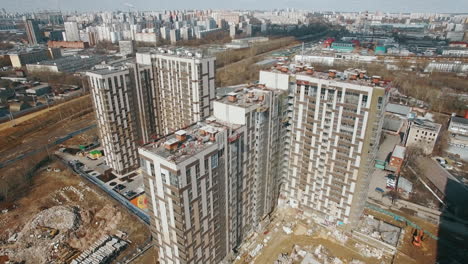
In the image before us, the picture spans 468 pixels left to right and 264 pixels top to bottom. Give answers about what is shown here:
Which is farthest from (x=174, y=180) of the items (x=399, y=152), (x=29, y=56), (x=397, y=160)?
(x=29, y=56)

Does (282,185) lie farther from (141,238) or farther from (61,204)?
(61,204)

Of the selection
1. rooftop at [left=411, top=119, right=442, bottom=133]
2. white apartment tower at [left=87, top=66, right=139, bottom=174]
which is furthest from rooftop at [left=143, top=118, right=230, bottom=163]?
rooftop at [left=411, top=119, right=442, bottom=133]

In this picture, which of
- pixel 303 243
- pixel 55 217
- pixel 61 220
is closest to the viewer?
pixel 303 243

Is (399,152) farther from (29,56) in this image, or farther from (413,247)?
(29,56)

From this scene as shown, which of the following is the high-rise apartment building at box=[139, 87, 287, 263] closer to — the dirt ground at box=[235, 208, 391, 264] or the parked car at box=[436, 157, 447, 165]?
the dirt ground at box=[235, 208, 391, 264]

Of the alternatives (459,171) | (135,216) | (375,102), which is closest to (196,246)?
(135,216)

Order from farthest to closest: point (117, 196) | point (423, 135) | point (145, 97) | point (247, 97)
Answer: point (423, 135)
point (145, 97)
point (117, 196)
point (247, 97)

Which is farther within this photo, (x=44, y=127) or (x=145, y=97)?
(x=44, y=127)
